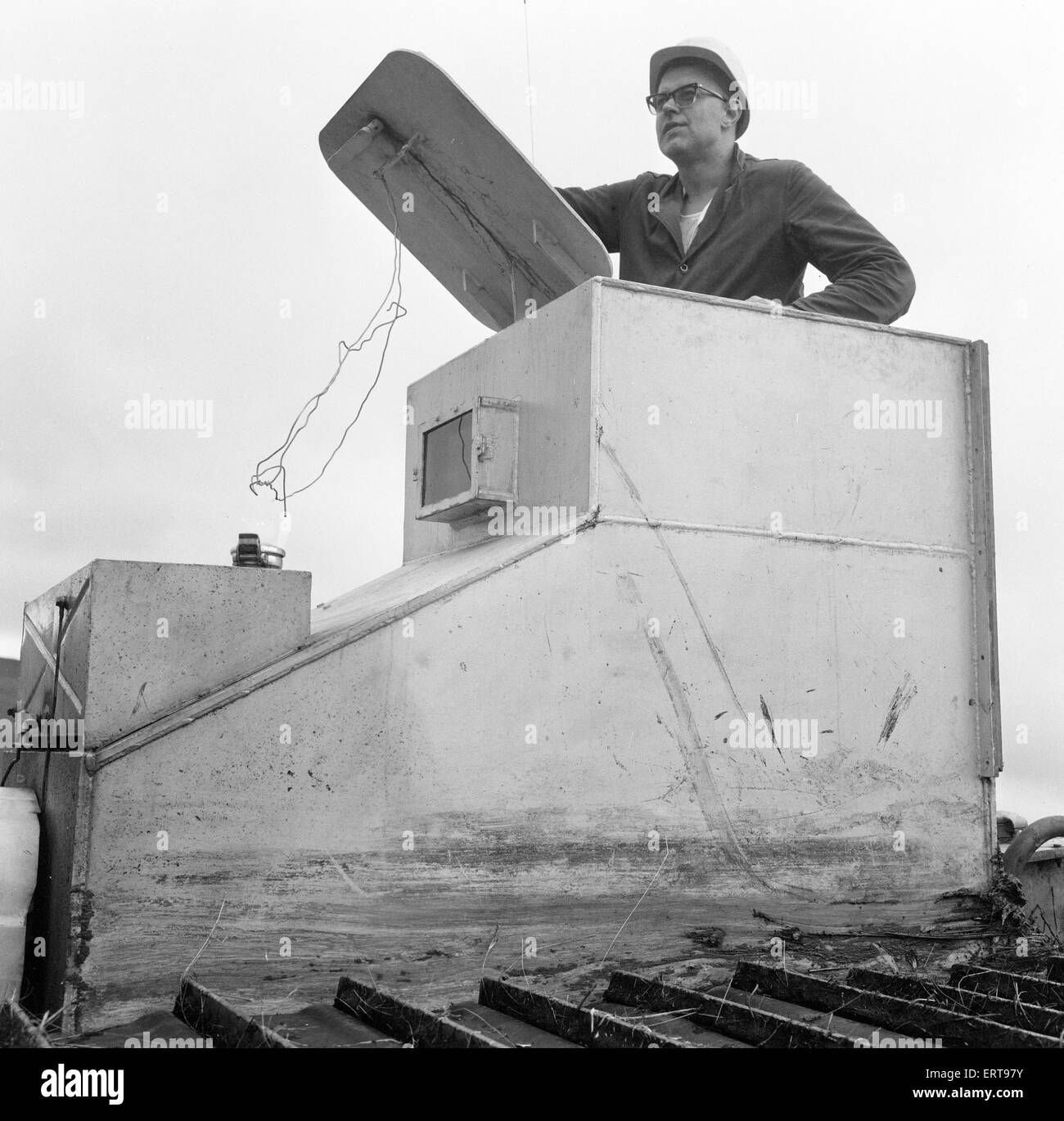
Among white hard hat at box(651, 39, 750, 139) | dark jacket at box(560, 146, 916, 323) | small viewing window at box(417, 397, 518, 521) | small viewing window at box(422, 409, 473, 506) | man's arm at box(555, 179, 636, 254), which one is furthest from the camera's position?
man's arm at box(555, 179, 636, 254)

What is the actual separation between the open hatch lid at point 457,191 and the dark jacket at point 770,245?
0.53m

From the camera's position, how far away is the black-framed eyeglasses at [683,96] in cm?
494

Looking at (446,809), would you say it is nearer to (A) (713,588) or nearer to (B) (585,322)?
(A) (713,588)

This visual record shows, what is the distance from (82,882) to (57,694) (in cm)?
78

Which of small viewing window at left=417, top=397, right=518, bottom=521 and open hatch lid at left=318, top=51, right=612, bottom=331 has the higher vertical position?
open hatch lid at left=318, top=51, right=612, bottom=331

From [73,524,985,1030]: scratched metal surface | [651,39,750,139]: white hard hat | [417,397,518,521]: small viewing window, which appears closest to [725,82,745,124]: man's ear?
[651,39,750,139]: white hard hat

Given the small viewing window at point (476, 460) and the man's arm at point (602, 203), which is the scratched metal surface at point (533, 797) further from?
the man's arm at point (602, 203)

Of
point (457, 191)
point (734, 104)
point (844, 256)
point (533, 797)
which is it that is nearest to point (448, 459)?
point (457, 191)

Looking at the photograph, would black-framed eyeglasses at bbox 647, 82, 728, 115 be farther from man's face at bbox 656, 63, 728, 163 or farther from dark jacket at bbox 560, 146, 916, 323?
dark jacket at bbox 560, 146, 916, 323

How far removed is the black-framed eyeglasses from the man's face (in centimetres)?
1

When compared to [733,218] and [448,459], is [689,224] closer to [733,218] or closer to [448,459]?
[733,218]

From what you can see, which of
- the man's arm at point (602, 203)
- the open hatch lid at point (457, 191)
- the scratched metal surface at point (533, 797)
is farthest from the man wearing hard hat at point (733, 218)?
the scratched metal surface at point (533, 797)

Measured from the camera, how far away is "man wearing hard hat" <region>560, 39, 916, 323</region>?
183 inches
